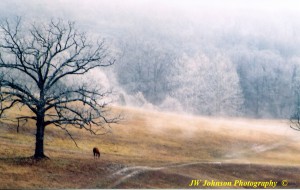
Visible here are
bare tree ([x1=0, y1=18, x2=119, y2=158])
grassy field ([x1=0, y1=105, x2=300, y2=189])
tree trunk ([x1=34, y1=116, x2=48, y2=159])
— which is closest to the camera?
bare tree ([x1=0, y1=18, x2=119, y2=158])

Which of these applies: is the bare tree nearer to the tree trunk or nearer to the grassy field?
the tree trunk

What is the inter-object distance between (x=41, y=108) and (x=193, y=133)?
1931 inches

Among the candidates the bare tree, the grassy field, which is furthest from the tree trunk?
the grassy field

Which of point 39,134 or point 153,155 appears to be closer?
point 39,134

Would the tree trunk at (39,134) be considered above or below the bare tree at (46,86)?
below

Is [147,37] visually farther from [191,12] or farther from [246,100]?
[246,100]

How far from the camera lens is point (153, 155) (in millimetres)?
58750

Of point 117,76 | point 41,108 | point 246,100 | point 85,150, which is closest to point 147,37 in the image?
point 117,76

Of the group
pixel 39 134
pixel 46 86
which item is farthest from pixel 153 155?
pixel 46 86

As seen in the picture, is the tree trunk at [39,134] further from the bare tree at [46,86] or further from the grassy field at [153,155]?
the grassy field at [153,155]

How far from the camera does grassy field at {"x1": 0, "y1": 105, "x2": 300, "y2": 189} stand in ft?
118

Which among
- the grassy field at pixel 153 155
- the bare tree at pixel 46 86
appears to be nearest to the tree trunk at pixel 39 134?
the bare tree at pixel 46 86

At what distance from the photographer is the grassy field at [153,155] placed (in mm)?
35906

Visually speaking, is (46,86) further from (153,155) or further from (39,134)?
(153,155)
